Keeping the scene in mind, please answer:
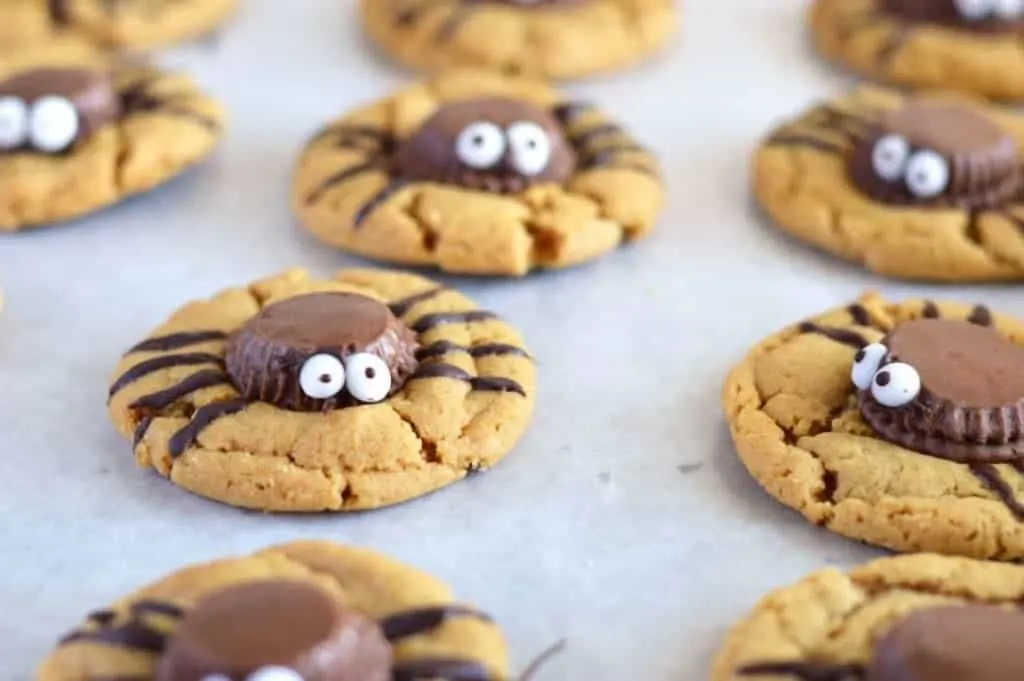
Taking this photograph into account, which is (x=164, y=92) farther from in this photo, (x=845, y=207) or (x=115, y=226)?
(x=845, y=207)

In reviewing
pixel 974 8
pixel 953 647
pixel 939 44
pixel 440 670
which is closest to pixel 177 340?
pixel 440 670

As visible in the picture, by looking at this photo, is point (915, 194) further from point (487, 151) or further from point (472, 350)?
point (472, 350)

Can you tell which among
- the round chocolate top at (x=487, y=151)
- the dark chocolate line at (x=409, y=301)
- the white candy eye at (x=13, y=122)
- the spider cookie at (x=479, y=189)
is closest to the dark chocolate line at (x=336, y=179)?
the spider cookie at (x=479, y=189)

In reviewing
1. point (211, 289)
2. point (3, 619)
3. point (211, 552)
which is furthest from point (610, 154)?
point (3, 619)

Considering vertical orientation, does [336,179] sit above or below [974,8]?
below

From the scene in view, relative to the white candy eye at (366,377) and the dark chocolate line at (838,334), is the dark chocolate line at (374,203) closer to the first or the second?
the white candy eye at (366,377)
